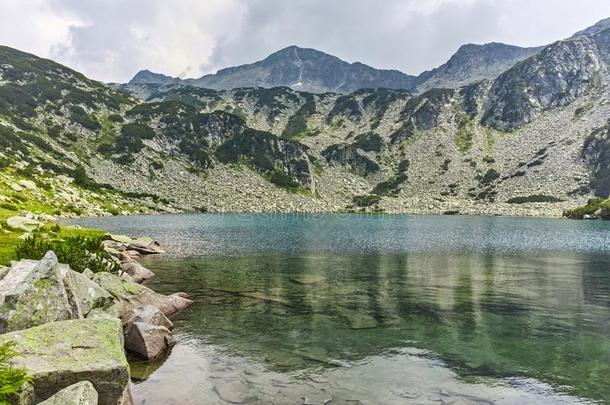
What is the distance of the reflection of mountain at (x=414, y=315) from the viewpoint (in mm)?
19250

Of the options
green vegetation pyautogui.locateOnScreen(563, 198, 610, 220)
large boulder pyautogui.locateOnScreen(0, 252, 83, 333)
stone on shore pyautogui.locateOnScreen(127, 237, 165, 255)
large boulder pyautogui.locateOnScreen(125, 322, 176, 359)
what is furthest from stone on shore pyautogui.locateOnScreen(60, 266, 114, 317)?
green vegetation pyautogui.locateOnScreen(563, 198, 610, 220)

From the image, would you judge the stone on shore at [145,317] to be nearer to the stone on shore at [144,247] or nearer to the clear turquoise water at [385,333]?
the clear turquoise water at [385,333]

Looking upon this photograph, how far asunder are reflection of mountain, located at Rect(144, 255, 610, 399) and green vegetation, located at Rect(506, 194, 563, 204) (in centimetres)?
14656

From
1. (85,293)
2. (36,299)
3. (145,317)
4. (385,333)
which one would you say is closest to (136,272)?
(85,293)

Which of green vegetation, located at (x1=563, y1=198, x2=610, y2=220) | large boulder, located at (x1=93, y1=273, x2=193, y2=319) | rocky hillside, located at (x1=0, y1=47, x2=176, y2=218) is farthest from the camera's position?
green vegetation, located at (x1=563, y1=198, x2=610, y2=220)

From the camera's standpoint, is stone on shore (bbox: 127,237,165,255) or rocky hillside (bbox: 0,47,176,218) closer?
stone on shore (bbox: 127,237,165,255)

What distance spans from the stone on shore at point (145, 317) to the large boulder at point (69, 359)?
6.37 meters

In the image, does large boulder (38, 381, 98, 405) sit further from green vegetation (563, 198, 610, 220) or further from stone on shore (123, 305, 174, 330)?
green vegetation (563, 198, 610, 220)

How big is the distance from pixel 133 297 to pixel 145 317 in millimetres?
4799

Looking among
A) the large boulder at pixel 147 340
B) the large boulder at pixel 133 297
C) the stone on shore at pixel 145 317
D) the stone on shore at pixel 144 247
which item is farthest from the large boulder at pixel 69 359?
the stone on shore at pixel 144 247

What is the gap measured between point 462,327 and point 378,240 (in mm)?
49402

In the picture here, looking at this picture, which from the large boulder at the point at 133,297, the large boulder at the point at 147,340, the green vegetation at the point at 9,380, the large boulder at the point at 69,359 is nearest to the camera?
the green vegetation at the point at 9,380

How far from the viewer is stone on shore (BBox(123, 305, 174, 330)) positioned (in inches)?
834

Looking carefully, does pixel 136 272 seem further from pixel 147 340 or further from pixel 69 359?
pixel 69 359
